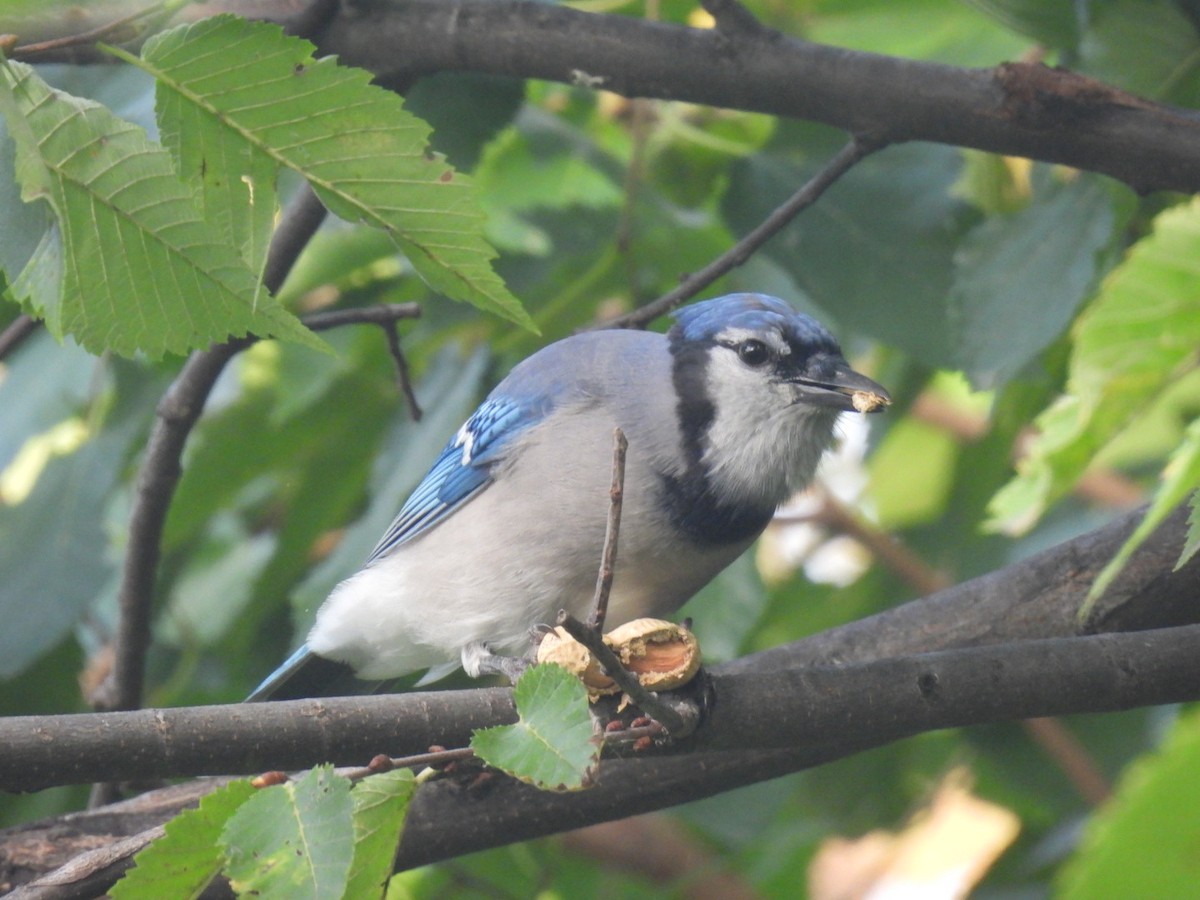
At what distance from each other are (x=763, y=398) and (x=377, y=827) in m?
1.14

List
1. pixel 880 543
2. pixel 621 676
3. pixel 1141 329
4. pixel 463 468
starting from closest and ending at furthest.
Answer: pixel 1141 329
pixel 621 676
pixel 463 468
pixel 880 543

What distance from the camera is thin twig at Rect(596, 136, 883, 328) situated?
196cm

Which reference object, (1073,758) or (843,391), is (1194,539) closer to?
(843,391)

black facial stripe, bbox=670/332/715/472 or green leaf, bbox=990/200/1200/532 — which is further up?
green leaf, bbox=990/200/1200/532

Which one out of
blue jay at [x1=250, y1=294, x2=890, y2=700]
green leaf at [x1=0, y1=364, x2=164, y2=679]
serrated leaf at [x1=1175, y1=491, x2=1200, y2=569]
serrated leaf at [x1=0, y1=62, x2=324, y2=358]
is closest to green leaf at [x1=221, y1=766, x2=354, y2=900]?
serrated leaf at [x1=0, y1=62, x2=324, y2=358]

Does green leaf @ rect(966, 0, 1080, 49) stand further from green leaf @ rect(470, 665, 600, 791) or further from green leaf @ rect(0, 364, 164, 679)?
green leaf @ rect(0, 364, 164, 679)

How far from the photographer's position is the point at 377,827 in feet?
4.07

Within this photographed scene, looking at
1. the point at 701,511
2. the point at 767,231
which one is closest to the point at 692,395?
the point at 701,511

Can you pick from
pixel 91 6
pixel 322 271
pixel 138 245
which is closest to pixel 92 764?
pixel 138 245

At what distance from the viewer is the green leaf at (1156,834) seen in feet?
2.09

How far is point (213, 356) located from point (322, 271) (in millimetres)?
580

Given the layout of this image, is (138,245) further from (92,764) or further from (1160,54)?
(1160,54)

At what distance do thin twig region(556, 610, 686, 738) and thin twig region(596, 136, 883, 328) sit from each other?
2.63 feet

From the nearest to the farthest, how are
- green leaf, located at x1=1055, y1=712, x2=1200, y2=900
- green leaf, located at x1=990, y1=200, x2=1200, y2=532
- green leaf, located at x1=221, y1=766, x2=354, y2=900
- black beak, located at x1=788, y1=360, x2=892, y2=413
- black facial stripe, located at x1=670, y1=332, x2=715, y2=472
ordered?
1. green leaf, located at x1=1055, y1=712, x2=1200, y2=900
2. green leaf, located at x1=990, y1=200, x2=1200, y2=532
3. green leaf, located at x1=221, y1=766, x2=354, y2=900
4. black beak, located at x1=788, y1=360, x2=892, y2=413
5. black facial stripe, located at x1=670, y1=332, x2=715, y2=472
